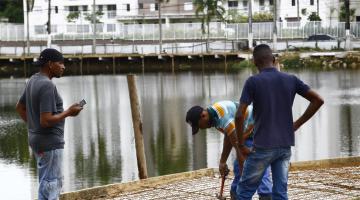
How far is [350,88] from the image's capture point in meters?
34.6

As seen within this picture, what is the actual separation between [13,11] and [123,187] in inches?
2677

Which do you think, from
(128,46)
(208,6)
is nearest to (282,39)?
(208,6)

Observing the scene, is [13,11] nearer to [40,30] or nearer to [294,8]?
[40,30]

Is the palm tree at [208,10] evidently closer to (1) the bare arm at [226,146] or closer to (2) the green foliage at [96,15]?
(2) the green foliage at [96,15]

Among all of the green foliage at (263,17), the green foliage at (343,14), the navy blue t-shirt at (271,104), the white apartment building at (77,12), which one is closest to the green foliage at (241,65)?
the green foliage at (263,17)

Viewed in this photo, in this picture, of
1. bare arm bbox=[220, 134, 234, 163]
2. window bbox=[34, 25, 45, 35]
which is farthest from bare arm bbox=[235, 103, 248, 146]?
window bbox=[34, 25, 45, 35]

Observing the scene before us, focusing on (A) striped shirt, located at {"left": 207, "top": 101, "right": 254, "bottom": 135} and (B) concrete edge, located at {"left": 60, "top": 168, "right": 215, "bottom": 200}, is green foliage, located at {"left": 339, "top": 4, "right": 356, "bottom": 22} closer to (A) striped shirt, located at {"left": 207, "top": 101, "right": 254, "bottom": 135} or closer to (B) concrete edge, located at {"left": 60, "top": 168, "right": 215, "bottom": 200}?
(B) concrete edge, located at {"left": 60, "top": 168, "right": 215, "bottom": 200}

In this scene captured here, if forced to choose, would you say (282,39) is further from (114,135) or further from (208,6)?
(114,135)

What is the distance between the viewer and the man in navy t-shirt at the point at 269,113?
6.73 metres

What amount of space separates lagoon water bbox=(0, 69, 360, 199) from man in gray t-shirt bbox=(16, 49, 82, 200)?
264 inches

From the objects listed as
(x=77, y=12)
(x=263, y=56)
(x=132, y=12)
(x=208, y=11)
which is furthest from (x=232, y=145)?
(x=132, y=12)

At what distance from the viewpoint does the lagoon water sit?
16.2 metres

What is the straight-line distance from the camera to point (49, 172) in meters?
7.39

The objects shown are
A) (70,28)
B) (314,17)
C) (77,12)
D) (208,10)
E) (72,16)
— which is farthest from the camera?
(77,12)
